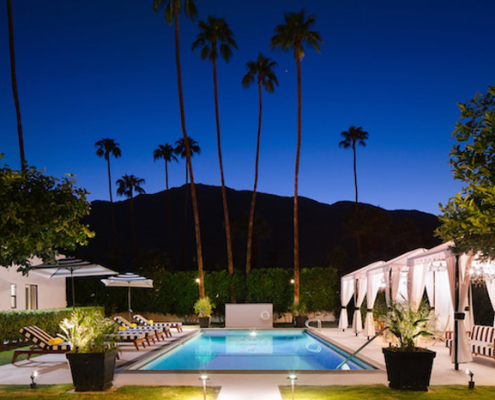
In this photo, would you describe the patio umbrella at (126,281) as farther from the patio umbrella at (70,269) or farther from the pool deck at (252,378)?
the pool deck at (252,378)

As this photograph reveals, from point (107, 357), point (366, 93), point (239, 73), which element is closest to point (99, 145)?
point (239, 73)

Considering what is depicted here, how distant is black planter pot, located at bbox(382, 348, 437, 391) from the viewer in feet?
27.5

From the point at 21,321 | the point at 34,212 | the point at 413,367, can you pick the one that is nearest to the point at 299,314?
the point at 21,321

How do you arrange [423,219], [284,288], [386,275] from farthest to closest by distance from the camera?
[423,219]
[284,288]
[386,275]

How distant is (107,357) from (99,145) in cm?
4044

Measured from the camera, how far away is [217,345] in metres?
19.2

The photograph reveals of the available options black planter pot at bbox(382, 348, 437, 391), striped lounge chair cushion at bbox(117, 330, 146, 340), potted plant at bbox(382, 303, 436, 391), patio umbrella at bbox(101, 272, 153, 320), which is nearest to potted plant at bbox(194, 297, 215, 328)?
patio umbrella at bbox(101, 272, 153, 320)

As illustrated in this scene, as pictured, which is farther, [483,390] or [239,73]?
[239,73]

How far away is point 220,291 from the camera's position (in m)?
26.7

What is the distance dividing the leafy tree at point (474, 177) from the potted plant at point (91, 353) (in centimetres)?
532

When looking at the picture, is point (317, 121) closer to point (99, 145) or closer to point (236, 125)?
point (236, 125)

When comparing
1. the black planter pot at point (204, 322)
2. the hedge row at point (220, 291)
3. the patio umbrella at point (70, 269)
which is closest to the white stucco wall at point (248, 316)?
the black planter pot at point (204, 322)

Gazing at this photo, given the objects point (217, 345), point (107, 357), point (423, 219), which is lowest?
point (217, 345)

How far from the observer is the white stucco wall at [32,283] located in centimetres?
1908
